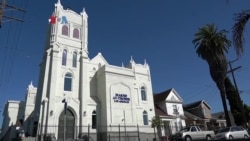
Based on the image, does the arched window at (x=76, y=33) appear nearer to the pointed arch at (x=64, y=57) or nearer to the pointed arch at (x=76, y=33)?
the pointed arch at (x=76, y=33)

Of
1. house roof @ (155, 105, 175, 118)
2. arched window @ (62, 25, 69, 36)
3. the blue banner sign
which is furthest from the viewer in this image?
house roof @ (155, 105, 175, 118)

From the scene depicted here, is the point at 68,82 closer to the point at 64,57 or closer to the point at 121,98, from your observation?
the point at 64,57

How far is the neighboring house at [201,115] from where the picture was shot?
41566 mm

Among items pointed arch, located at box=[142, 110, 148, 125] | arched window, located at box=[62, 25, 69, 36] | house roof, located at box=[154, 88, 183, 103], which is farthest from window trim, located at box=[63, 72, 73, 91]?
house roof, located at box=[154, 88, 183, 103]

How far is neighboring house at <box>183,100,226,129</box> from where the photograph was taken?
41566 millimetres

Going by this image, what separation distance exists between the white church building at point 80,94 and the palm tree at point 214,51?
11.1 meters

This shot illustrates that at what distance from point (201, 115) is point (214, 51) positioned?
21.8 meters

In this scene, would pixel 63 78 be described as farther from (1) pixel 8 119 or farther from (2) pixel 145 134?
(1) pixel 8 119

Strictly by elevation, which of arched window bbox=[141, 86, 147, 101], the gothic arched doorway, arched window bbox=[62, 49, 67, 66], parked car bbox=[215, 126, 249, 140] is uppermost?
arched window bbox=[62, 49, 67, 66]

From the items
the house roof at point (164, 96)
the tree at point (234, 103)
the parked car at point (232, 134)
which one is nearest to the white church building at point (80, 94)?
the house roof at point (164, 96)

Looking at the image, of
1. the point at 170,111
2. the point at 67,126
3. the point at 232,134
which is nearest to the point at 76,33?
the point at 67,126

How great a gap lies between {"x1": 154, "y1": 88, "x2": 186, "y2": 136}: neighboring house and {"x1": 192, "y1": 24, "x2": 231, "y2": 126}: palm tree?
12.9 meters

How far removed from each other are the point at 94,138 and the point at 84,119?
2.77 m

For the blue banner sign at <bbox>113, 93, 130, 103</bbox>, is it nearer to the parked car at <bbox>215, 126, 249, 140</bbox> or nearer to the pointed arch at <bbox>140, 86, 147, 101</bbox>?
the pointed arch at <bbox>140, 86, 147, 101</bbox>
